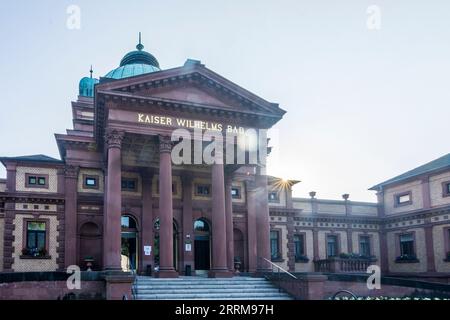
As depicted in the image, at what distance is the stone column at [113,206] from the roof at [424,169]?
25657mm

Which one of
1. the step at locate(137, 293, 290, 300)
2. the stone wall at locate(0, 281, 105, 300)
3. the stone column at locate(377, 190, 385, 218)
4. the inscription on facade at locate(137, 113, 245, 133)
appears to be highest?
the inscription on facade at locate(137, 113, 245, 133)

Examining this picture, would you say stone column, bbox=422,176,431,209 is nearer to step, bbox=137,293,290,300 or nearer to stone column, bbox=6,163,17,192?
step, bbox=137,293,290,300

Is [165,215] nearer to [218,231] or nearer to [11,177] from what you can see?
[218,231]

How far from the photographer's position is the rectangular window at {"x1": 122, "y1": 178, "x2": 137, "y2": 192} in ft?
107

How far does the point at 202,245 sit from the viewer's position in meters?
34.5

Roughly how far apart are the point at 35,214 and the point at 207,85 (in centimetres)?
1376

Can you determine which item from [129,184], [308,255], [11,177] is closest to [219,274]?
[129,184]

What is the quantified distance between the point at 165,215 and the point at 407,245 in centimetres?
2599

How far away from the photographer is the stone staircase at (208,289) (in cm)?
2205

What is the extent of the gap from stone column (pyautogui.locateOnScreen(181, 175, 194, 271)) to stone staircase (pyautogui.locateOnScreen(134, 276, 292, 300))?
7553 millimetres

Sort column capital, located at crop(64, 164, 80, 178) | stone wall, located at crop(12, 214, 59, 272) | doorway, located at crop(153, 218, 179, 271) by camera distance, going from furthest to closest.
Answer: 1. doorway, located at crop(153, 218, 179, 271)
2. column capital, located at crop(64, 164, 80, 178)
3. stone wall, located at crop(12, 214, 59, 272)

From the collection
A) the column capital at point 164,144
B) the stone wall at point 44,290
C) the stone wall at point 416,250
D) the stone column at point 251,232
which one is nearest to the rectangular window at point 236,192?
the stone column at point 251,232

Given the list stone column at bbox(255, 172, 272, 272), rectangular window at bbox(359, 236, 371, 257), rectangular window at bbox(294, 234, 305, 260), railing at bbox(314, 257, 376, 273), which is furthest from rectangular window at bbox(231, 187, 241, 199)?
rectangular window at bbox(359, 236, 371, 257)
